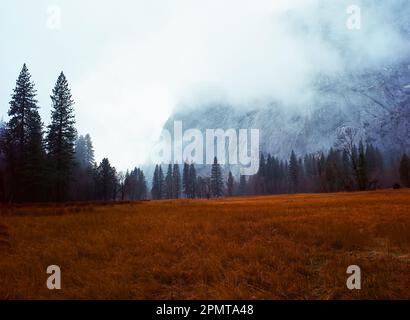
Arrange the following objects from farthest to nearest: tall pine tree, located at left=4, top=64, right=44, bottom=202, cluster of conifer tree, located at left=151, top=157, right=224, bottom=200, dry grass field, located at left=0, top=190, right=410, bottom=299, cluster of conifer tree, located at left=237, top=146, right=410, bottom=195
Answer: cluster of conifer tree, located at left=151, top=157, right=224, bottom=200, cluster of conifer tree, located at left=237, top=146, right=410, bottom=195, tall pine tree, located at left=4, top=64, right=44, bottom=202, dry grass field, located at left=0, top=190, right=410, bottom=299

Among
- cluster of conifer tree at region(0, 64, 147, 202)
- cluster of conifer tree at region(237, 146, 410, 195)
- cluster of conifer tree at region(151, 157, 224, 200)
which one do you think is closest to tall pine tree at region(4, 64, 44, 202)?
cluster of conifer tree at region(0, 64, 147, 202)

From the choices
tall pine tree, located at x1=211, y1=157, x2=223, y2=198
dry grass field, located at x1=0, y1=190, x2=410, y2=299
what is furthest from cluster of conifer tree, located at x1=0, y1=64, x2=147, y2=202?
tall pine tree, located at x1=211, y1=157, x2=223, y2=198

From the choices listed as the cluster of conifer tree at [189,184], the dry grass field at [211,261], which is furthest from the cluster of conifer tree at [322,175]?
the dry grass field at [211,261]

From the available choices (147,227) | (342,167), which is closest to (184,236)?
(147,227)

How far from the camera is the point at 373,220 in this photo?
16.6 m

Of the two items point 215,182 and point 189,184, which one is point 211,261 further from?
point 189,184

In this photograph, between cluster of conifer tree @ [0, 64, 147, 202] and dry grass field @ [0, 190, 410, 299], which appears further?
cluster of conifer tree @ [0, 64, 147, 202]

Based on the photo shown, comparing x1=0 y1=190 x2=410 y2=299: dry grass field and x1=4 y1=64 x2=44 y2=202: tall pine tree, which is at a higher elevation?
x1=4 y1=64 x2=44 y2=202: tall pine tree

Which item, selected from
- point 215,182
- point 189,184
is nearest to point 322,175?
point 215,182

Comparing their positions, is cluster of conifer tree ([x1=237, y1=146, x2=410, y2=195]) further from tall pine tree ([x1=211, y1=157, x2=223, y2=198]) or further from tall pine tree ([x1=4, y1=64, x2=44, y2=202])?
tall pine tree ([x1=4, y1=64, x2=44, y2=202])

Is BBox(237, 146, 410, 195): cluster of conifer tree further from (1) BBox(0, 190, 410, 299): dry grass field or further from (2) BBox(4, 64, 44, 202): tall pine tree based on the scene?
(1) BBox(0, 190, 410, 299): dry grass field

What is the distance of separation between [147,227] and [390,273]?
10.9m

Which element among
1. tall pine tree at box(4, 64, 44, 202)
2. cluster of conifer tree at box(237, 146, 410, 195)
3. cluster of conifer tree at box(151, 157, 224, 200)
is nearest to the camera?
tall pine tree at box(4, 64, 44, 202)
